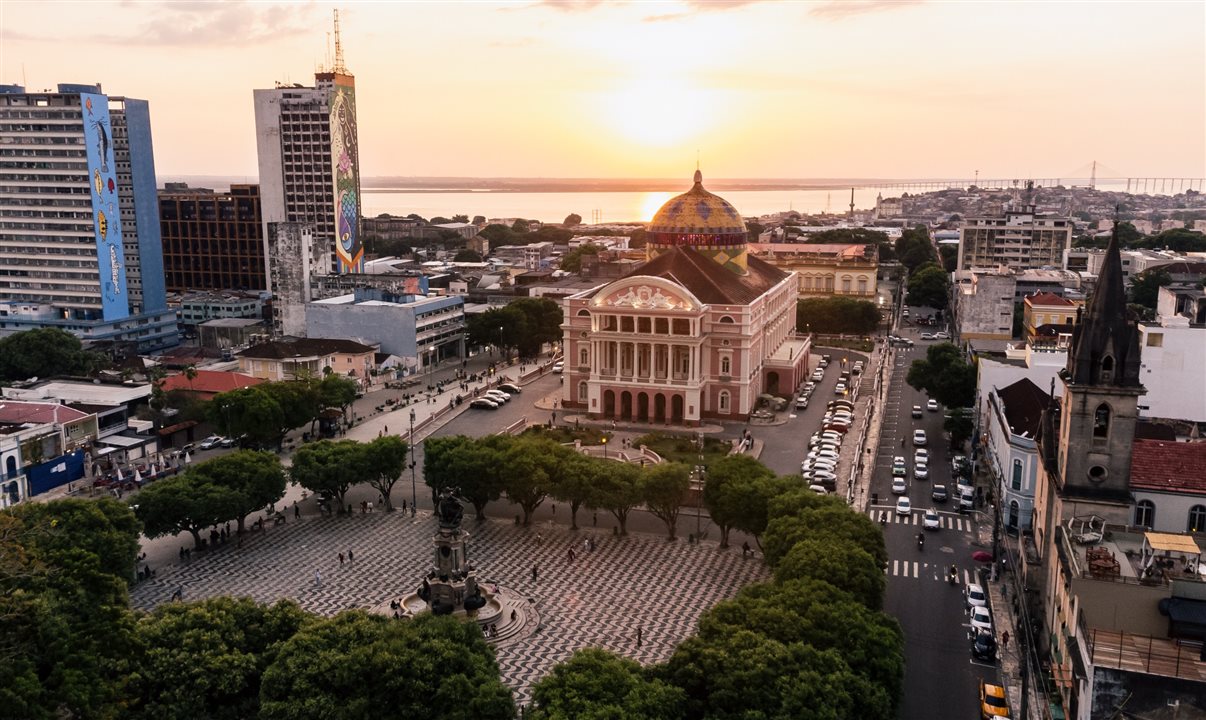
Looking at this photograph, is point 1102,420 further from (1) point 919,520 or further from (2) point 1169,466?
(1) point 919,520

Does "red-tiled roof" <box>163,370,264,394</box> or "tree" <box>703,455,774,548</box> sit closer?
"tree" <box>703,455,774,548</box>

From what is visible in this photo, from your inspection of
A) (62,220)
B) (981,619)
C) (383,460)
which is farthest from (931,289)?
(62,220)

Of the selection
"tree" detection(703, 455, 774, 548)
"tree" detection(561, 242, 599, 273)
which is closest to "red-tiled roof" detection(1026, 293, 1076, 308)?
"tree" detection(703, 455, 774, 548)

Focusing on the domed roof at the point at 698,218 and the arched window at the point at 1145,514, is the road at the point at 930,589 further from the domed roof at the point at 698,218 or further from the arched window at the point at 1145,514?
the domed roof at the point at 698,218

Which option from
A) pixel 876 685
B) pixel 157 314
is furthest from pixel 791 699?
pixel 157 314

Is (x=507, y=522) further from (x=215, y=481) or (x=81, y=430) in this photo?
(x=81, y=430)

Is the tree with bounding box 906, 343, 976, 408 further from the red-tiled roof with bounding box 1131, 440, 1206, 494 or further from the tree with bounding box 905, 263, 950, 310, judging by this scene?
the tree with bounding box 905, 263, 950, 310

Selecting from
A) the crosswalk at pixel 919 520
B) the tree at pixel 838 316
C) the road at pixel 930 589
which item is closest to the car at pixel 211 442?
the crosswalk at pixel 919 520
